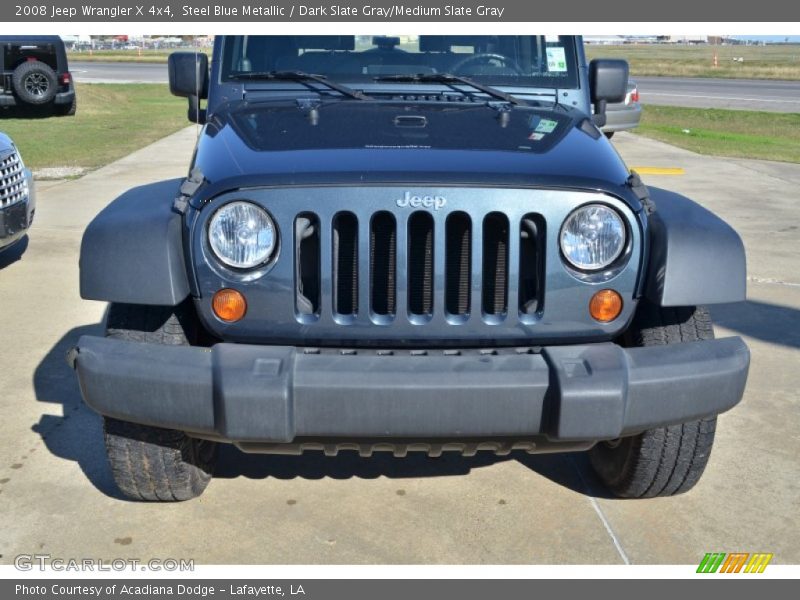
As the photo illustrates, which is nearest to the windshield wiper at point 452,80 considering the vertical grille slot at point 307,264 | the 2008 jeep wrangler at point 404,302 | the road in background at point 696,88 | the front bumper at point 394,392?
the 2008 jeep wrangler at point 404,302

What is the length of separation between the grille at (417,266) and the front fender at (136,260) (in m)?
0.37

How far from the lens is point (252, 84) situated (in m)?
3.96

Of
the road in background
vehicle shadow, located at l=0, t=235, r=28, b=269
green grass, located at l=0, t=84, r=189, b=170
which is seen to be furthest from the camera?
the road in background

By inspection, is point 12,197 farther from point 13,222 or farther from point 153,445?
point 153,445

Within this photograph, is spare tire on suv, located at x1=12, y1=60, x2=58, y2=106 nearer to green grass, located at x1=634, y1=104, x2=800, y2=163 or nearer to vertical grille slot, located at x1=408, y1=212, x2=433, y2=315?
green grass, located at x1=634, y1=104, x2=800, y2=163

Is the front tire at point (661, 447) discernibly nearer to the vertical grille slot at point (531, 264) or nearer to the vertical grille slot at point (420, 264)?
the vertical grille slot at point (531, 264)

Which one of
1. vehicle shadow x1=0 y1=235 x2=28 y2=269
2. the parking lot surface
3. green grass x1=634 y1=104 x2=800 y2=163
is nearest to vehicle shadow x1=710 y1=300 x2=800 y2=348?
the parking lot surface

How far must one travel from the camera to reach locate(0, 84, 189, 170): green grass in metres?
A: 12.7

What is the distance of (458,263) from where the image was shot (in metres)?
2.86

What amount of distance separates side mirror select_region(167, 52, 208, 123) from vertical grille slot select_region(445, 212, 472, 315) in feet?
5.94

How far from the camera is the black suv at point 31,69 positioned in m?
17.1
